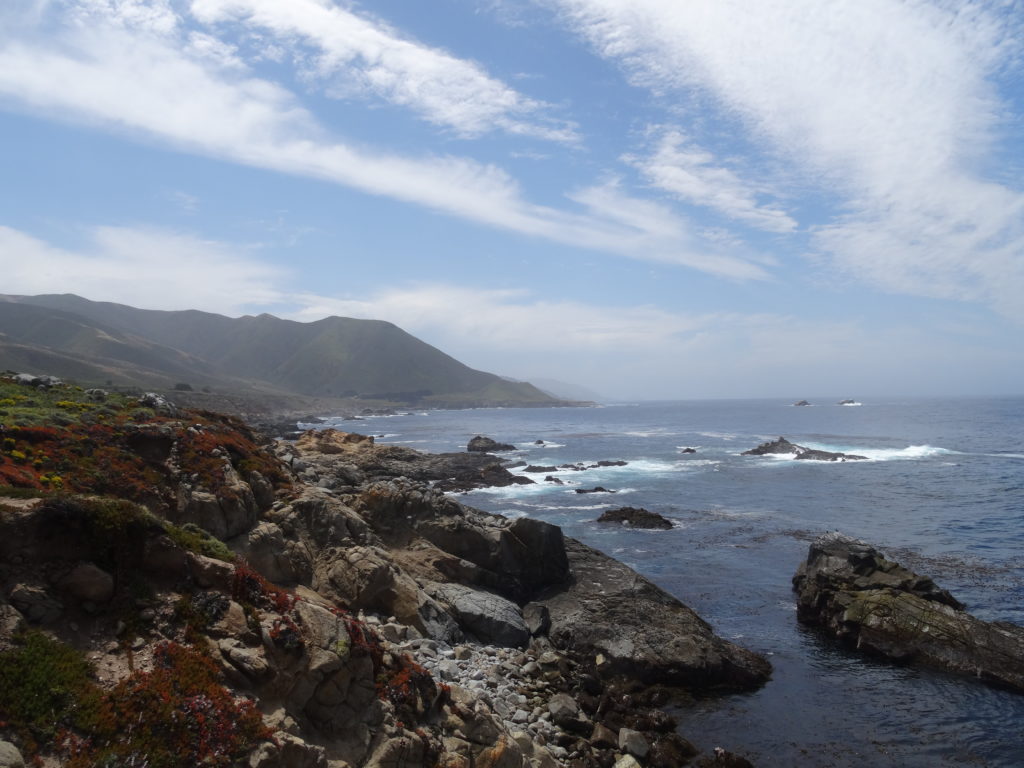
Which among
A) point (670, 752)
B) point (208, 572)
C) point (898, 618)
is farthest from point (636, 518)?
point (208, 572)

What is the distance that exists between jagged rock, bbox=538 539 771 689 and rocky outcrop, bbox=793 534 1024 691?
16.1 feet

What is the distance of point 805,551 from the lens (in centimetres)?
3509

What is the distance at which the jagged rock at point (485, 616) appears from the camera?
20.1 metres

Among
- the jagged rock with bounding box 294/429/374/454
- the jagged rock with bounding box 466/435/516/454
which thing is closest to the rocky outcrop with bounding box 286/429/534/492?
the jagged rock with bounding box 294/429/374/454

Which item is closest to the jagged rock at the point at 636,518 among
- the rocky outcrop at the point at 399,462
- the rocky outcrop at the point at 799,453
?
the rocky outcrop at the point at 399,462

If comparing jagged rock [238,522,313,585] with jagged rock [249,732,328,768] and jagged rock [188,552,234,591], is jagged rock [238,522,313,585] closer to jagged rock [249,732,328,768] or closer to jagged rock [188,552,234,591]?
jagged rock [188,552,234,591]

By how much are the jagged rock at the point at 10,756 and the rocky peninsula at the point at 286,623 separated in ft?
0.69

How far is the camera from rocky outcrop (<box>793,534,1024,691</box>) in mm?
20312

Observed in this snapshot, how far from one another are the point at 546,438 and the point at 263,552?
99371 millimetres

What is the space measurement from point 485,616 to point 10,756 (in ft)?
48.0

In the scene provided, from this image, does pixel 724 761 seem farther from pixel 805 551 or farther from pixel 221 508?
pixel 805 551

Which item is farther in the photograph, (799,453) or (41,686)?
(799,453)

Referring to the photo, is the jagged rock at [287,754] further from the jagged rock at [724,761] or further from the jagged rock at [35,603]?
the jagged rock at [724,761]

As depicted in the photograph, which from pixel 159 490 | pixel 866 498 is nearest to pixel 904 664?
pixel 159 490
